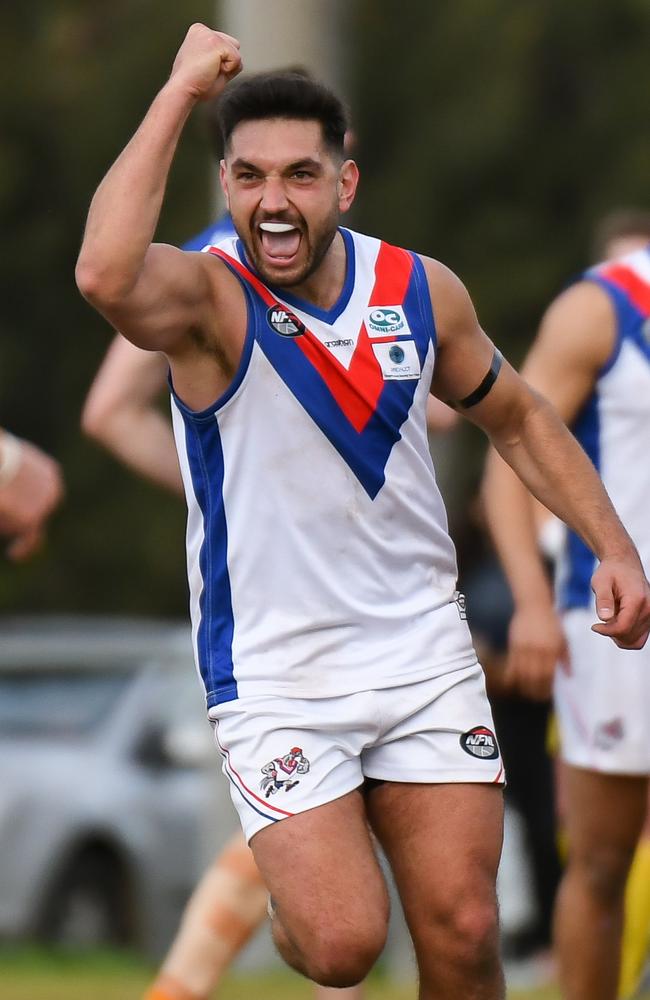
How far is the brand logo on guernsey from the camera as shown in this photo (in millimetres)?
4691

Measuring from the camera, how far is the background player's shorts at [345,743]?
15.0ft

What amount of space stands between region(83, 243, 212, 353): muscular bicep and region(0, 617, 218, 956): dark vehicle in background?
6.48m

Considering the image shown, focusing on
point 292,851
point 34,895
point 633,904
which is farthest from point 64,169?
point 292,851

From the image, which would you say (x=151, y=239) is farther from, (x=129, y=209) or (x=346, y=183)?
(x=346, y=183)

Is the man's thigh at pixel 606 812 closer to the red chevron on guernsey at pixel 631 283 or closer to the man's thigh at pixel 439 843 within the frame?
the man's thigh at pixel 439 843

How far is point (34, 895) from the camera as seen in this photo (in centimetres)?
1119

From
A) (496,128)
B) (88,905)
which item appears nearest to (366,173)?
(496,128)

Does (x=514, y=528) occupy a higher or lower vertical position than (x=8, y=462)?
lower

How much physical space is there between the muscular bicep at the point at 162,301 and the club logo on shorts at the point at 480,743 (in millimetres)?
1106

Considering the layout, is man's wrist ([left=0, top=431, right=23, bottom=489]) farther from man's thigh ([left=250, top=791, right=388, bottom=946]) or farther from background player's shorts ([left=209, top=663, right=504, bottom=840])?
man's thigh ([left=250, top=791, right=388, bottom=946])

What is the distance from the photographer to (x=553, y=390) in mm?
5809

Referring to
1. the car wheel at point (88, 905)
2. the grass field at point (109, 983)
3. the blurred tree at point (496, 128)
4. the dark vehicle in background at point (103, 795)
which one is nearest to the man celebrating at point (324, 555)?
the grass field at point (109, 983)

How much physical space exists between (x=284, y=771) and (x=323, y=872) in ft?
0.81

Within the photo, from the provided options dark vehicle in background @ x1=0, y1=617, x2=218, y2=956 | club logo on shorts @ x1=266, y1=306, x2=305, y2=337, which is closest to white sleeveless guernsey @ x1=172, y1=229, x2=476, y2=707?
club logo on shorts @ x1=266, y1=306, x2=305, y2=337
